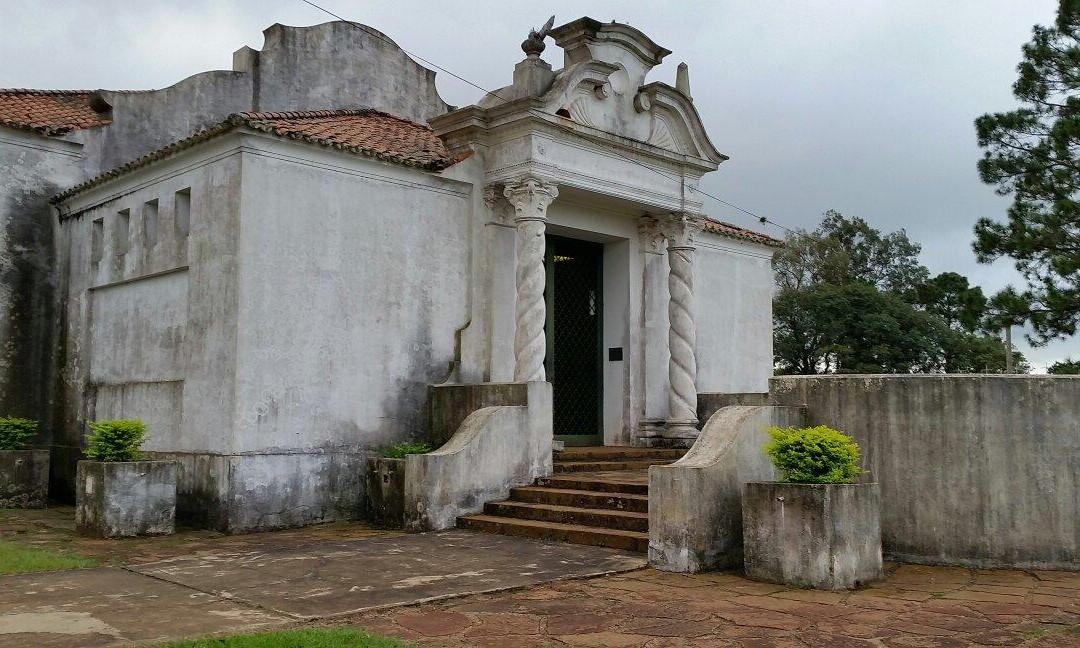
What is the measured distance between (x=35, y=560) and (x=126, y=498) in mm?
1901

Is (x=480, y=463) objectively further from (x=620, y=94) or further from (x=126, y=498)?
(x=620, y=94)

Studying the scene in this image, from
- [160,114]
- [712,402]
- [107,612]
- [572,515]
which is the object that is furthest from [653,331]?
[107,612]

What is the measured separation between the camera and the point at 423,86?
18.8 meters

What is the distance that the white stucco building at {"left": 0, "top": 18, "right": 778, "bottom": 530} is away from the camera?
1111 centimetres

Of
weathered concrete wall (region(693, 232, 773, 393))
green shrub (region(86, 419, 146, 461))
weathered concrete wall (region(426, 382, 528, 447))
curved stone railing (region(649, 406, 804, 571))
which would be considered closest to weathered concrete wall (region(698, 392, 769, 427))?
weathered concrete wall (region(693, 232, 773, 393))

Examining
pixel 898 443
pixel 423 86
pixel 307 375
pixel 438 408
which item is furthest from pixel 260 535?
pixel 423 86

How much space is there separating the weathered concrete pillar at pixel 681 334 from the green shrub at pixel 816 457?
20.2ft

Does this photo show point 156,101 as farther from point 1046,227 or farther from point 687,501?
point 1046,227

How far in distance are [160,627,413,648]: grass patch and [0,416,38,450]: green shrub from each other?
30.7ft

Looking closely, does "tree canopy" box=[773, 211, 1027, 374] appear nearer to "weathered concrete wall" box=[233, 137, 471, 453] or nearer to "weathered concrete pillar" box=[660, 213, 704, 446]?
"weathered concrete pillar" box=[660, 213, 704, 446]

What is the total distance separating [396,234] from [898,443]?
21.7 feet

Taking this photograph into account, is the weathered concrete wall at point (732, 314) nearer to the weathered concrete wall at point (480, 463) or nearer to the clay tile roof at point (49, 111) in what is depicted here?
the weathered concrete wall at point (480, 463)

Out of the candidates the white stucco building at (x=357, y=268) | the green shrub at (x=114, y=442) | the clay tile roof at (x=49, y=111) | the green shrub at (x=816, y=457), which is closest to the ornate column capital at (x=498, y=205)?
the white stucco building at (x=357, y=268)

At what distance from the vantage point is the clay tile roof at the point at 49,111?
14.6 metres
